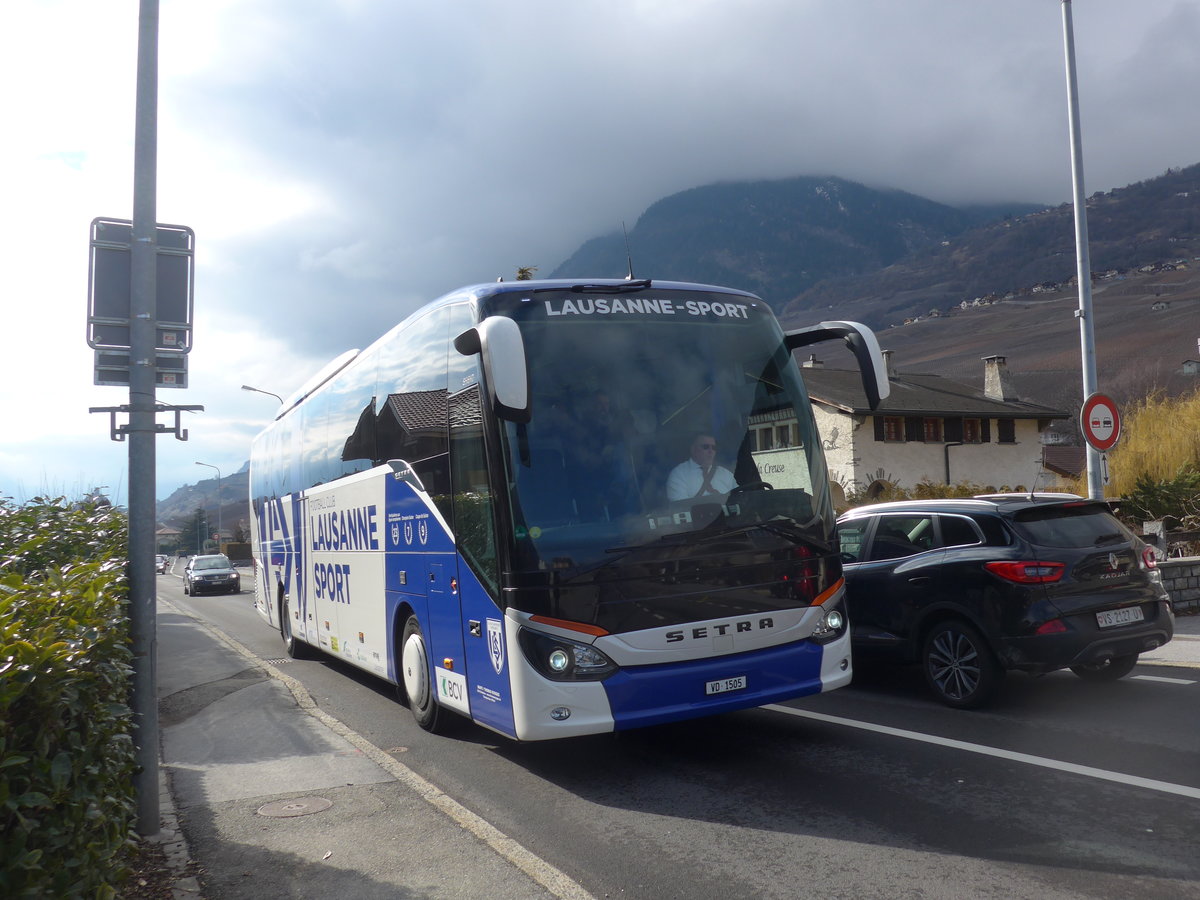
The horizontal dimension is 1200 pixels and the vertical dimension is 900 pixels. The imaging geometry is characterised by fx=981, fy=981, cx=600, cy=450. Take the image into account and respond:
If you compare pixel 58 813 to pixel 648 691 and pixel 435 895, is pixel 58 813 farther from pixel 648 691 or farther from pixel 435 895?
pixel 648 691

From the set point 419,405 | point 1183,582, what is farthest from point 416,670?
point 1183,582

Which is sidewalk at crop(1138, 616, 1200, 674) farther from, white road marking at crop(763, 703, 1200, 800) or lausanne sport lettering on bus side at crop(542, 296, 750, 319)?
lausanne sport lettering on bus side at crop(542, 296, 750, 319)

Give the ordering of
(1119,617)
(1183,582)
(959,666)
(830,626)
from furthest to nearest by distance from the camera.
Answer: (1183,582), (959,666), (1119,617), (830,626)

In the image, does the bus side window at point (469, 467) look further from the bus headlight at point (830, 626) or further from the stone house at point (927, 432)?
the stone house at point (927, 432)

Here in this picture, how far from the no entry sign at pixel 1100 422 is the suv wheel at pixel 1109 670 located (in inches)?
160

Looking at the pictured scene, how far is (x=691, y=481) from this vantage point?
636 centimetres

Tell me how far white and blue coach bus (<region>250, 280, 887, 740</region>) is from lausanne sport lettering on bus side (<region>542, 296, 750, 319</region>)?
15 mm

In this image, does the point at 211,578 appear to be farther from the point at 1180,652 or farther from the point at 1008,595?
the point at 1008,595

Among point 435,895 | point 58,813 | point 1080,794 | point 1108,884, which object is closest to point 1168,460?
point 1080,794

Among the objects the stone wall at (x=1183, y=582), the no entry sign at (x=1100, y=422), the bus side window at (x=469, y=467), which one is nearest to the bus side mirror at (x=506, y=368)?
the bus side window at (x=469, y=467)

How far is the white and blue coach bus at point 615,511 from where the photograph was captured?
19.6 feet

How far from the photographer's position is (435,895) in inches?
178

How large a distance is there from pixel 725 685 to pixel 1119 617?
12.2ft

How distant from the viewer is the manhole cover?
596 centimetres
